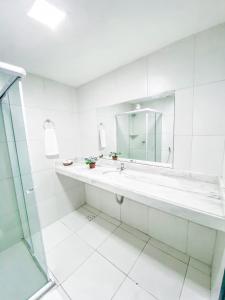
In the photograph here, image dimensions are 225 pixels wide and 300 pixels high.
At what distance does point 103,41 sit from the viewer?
1248mm

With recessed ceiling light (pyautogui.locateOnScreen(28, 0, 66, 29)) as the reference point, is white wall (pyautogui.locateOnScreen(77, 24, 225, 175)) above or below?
below

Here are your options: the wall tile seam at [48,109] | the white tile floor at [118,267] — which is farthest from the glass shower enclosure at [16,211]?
the wall tile seam at [48,109]

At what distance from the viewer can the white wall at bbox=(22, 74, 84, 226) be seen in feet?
5.99

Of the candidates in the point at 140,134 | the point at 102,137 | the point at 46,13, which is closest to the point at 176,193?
the point at 140,134

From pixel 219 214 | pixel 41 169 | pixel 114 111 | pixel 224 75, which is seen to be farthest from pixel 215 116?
pixel 41 169

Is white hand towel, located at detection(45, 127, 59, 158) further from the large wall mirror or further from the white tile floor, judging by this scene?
the white tile floor

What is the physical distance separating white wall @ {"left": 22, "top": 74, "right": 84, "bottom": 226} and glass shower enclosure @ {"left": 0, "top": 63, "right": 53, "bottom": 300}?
272mm

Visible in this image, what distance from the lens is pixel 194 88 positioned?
124 centimetres

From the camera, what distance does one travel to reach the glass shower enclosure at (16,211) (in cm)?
117

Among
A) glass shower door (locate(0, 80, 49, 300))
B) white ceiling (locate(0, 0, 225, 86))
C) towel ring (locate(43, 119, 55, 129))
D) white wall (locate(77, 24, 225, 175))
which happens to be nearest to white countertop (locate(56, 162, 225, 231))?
white wall (locate(77, 24, 225, 175))

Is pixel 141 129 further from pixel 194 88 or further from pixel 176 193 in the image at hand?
pixel 176 193

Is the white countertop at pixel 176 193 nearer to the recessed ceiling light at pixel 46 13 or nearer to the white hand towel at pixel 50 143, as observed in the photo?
the white hand towel at pixel 50 143

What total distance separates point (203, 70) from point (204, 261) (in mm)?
1889

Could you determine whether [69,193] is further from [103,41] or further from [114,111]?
[103,41]
